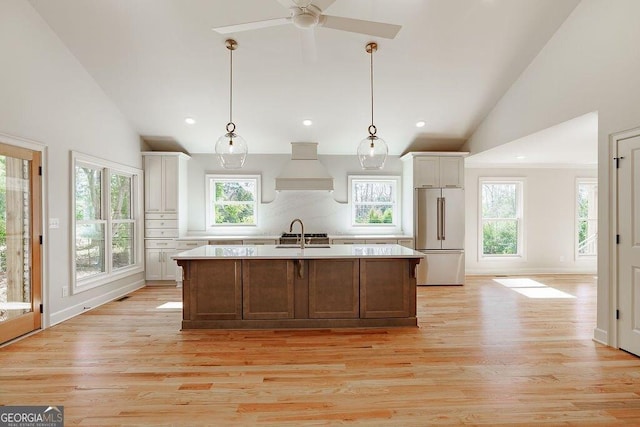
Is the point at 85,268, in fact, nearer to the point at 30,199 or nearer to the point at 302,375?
the point at 30,199

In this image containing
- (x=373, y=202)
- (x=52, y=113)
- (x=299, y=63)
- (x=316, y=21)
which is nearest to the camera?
(x=316, y=21)

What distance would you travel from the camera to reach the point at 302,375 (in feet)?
8.82

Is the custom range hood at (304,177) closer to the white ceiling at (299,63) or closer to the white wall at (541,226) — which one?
the white ceiling at (299,63)

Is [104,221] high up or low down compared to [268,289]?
up

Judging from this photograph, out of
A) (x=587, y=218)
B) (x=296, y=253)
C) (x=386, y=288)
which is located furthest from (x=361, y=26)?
(x=587, y=218)

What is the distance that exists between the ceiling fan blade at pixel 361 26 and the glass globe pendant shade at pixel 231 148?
1.40 metres

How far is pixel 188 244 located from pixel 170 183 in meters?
1.16

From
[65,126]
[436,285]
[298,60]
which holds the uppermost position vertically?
[298,60]

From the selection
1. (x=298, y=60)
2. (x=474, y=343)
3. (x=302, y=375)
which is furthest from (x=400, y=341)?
(x=298, y=60)

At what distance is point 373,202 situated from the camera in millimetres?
6848

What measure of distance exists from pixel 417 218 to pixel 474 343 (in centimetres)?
301

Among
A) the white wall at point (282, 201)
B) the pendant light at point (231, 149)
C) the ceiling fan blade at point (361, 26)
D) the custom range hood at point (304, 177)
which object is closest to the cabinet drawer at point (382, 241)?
the white wall at point (282, 201)

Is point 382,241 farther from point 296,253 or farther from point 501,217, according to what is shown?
point 501,217

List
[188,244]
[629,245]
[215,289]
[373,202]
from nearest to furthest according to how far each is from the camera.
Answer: [629,245], [215,289], [188,244], [373,202]
